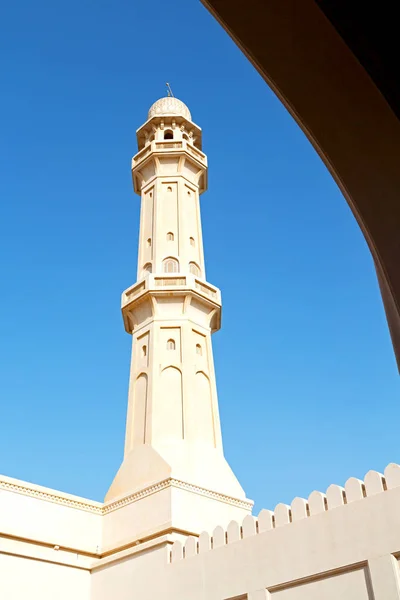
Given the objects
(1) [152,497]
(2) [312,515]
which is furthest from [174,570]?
(2) [312,515]

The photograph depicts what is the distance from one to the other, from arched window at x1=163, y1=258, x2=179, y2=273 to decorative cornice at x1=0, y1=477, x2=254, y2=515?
4.81 metres

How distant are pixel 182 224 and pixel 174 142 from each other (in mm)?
2577

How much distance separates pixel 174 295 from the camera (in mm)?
12766

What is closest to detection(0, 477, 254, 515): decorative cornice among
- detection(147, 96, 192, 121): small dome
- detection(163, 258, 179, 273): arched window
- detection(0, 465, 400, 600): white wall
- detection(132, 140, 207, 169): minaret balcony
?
detection(0, 465, 400, 600): white wall

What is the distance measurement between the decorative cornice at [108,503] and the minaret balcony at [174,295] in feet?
11.7

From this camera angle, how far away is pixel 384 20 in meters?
1.23

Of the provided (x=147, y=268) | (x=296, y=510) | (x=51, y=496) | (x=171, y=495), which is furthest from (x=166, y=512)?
(x=147, y=268)

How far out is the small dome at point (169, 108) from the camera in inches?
666

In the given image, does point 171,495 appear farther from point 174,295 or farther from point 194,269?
point 194,269

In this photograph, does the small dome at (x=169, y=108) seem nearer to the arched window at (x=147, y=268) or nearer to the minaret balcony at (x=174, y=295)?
the arched window at (x=147, y=268)

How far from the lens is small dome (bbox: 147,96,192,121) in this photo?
55.5 ft

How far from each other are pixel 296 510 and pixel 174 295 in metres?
5.71

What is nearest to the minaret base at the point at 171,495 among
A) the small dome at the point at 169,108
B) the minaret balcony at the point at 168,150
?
the minaret balcony at the point at 168,150

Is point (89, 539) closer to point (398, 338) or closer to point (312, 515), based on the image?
point (312, 515)
